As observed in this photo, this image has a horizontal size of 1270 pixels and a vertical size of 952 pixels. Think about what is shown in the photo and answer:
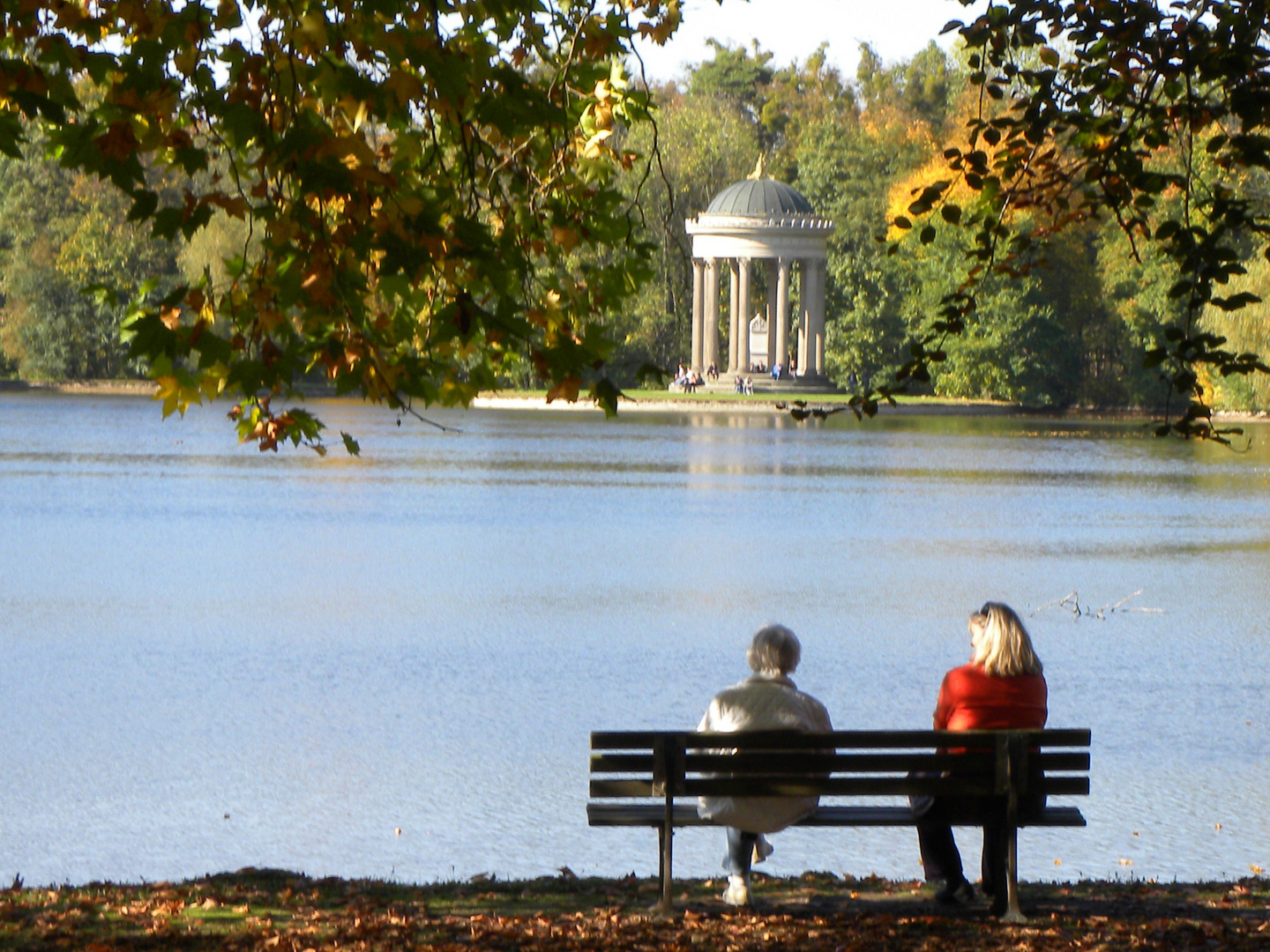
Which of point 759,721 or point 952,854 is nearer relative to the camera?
point 759,721

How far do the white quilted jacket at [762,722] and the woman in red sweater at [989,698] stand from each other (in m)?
0.51

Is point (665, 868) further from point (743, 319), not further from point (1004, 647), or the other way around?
point (743, 319)

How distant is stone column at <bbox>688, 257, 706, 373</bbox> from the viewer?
7262 cm

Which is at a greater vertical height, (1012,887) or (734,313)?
(734,313)

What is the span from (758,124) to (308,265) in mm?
96135

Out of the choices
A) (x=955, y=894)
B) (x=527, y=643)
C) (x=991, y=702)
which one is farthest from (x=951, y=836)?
(x=527, y=643)

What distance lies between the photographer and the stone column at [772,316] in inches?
2867

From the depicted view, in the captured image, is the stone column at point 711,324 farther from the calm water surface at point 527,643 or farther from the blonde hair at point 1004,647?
the blonde hair at point 1004,647

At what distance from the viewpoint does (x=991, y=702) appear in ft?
22.3

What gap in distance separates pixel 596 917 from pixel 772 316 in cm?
6759

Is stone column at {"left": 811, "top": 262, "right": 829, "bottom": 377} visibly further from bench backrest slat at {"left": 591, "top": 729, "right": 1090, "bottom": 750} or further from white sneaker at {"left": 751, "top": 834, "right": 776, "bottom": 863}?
bench backrest slat at {"left": 591, "top": 729, "right": 1090, "bottom": 750}

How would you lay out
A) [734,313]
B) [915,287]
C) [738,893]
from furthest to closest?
[734,313], [915,287], [738,893]

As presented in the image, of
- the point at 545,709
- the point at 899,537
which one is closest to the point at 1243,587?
the point at 899,537

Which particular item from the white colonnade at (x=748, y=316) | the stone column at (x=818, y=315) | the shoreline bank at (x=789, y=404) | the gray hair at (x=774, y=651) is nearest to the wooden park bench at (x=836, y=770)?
the gray hair at (x=774, y=651)
